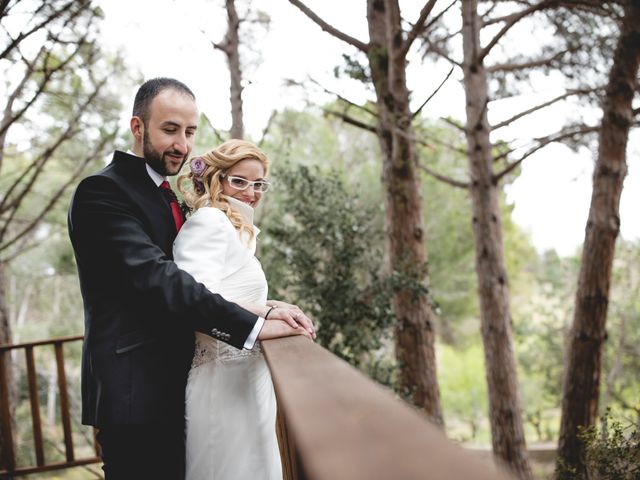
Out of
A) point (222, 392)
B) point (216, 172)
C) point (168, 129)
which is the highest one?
point (168, 129)

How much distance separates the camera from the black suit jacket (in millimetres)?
1648

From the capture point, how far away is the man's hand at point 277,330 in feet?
5.64

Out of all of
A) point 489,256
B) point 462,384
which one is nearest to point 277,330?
point 489,256

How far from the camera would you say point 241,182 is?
7.06 ft

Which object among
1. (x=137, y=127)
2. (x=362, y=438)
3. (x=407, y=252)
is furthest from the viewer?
(x=407, y=252)

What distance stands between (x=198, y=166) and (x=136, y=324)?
2.23 ft

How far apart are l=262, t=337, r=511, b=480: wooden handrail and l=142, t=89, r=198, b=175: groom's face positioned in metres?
1.16

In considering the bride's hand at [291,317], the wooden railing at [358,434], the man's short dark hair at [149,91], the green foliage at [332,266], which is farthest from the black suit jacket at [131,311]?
the green foliage at [332,266]

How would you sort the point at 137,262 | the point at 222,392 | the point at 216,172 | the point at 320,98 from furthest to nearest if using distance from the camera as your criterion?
the point at 320,98
the point at 216,172
the point at 222,392
the point at 137,262

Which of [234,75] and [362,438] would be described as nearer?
[362,438]

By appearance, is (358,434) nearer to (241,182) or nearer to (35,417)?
(241,182)

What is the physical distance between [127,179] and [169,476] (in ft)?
3.14

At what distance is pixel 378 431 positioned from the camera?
69 cm

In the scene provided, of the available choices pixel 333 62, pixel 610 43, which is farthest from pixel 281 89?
pixel 610 43
